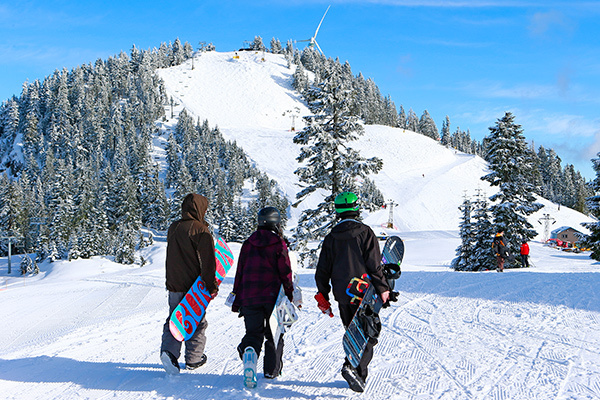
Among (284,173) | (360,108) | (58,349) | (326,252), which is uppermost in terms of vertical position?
(360,108)

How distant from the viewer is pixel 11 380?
4449 millimetres

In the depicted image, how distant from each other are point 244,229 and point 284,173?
88.9 ft

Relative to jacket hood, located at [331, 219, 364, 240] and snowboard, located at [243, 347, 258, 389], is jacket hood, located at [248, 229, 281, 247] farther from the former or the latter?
snowboard, located at [243, 347, 258, 389]

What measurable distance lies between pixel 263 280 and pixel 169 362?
1.43 m

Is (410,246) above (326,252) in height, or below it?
below

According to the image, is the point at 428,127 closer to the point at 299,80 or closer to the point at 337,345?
the point at 299,80

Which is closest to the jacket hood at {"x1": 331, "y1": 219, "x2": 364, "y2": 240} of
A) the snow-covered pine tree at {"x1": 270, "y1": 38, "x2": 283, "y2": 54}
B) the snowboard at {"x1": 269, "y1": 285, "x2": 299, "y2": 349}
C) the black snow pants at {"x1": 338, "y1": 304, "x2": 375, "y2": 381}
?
the black snow pants at {"x1": 338, "y1": 304, "x2": 375, "y2": 381}

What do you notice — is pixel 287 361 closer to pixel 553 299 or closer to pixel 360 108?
pixel 553 299

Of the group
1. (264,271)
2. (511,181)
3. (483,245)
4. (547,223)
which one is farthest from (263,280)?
(547,223)

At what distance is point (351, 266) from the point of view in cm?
407

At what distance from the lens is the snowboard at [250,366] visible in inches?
159

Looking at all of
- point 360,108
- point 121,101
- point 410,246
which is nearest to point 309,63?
point 360,108

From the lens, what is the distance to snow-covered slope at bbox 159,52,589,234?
237ft

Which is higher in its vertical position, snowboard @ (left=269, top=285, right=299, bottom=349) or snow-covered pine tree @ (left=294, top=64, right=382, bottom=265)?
snow-covered pine tree @ (left=294, top=64, right=382, bottom=265)
